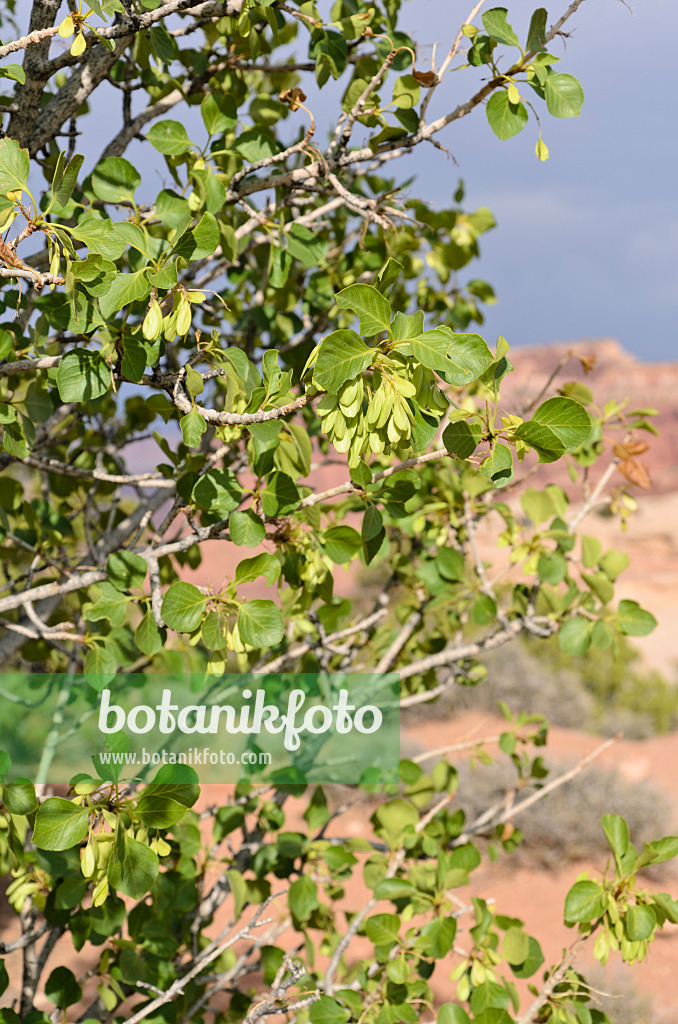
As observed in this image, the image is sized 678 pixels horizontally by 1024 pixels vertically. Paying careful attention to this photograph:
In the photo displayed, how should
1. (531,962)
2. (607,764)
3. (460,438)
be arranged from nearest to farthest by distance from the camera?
(460,438) → (531,962) → (607,764)

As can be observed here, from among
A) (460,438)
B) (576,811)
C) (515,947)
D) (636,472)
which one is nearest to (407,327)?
(460,438)

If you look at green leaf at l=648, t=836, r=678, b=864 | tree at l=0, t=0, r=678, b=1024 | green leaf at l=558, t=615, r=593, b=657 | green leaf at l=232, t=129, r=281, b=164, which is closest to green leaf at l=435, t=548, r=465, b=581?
tree at l=0, t=0, r=678, b=1024

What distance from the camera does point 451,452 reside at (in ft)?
3.00

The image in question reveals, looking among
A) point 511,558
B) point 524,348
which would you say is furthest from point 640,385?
point 511,558

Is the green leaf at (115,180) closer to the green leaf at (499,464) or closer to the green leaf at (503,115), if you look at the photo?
the green leaf at (503,115)

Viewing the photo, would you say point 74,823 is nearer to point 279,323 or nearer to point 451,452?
point 451,452

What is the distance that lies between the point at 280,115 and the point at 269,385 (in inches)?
41.7

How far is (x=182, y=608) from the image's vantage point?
1106 millimetres

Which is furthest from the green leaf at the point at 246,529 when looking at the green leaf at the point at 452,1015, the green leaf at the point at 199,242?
the green leaf at the point at 452,1015

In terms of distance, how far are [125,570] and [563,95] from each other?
1082mm

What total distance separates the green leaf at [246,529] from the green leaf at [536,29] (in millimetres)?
905

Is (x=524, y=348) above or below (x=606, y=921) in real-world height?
above

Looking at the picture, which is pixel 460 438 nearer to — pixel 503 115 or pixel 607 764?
pixel 503 115

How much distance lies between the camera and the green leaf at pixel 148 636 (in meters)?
1.24
